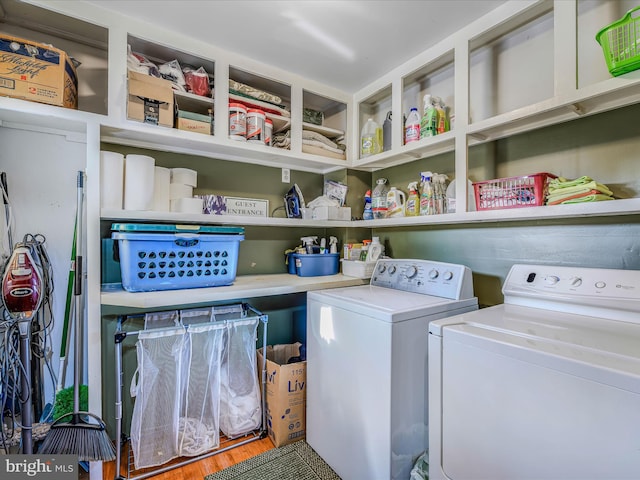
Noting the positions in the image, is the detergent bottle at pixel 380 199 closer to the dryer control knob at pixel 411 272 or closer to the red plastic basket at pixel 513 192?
the dryer control knob at pixel 411 272

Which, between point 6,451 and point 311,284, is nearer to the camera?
point 6,451

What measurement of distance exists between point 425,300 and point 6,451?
2128mm

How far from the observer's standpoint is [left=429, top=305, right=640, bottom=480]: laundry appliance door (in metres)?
0.76

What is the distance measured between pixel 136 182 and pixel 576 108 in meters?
2.06

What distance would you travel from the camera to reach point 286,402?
1.85 metres

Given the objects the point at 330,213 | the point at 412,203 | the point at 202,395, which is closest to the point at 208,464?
the point at 202,395

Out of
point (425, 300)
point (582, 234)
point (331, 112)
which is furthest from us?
point (331, 112)

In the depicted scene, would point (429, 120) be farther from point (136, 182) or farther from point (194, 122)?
point (136, 182)

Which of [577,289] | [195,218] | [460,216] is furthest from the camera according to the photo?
[195,218]

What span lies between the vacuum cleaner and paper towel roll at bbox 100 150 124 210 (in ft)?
1.29

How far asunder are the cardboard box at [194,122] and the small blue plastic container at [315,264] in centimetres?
100

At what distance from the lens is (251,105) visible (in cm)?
197

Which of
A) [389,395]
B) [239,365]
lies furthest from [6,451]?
[389,395]

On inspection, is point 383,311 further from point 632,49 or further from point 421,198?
point 632,49
